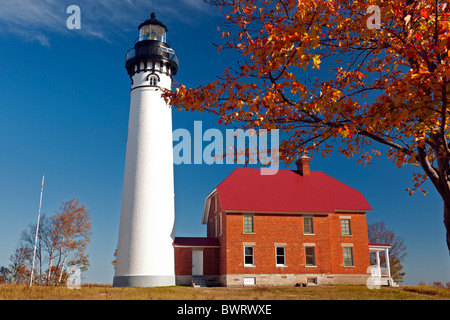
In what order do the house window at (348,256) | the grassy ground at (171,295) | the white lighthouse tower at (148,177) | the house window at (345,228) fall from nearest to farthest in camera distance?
the grassy ground at (171,295) < the white lighthouse tower at (148,177) < the house window at (348,256) < the house window at (345,228)

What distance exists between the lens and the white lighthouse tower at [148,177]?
28.9 metres

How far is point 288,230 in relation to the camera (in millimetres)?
32531

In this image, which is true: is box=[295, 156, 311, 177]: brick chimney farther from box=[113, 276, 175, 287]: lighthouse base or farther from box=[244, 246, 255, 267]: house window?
box=[113, 276, 175, 287]: lighthouse base

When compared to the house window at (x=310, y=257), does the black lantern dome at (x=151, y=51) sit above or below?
above

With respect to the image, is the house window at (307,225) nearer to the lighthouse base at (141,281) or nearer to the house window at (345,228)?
the house window at (345,228)

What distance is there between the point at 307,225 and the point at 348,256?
4.48m

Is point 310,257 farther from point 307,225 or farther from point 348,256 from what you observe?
point 348,256

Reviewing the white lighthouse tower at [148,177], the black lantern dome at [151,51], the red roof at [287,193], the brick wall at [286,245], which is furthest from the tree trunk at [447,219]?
the black lantern dome at [151,51]

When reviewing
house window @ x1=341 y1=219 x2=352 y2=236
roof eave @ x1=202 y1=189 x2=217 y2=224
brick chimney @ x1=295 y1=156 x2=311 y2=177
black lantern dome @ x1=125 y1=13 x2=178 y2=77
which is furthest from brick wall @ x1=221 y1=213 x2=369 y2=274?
black lantern dome @ x1=125 y1=13 x2=178 y2=77

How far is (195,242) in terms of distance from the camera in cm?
3319

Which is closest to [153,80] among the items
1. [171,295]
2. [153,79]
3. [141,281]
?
[153,79]

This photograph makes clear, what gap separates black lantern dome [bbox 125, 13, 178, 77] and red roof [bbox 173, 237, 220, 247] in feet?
44.3

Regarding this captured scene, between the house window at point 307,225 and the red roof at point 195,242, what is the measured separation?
23.2 ft
